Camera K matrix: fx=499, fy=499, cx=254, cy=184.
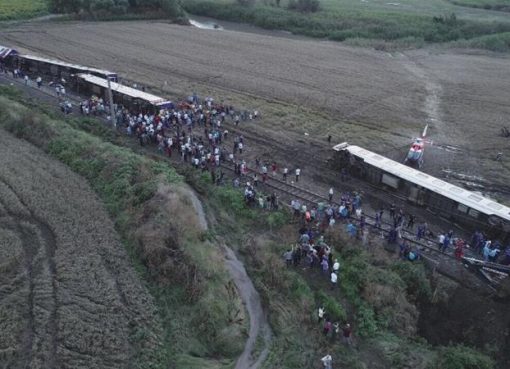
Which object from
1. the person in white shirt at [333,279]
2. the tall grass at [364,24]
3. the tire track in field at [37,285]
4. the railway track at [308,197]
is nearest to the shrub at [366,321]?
the person in white shirt at [333,279]

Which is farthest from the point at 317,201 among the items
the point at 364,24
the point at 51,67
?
the point at 364,24

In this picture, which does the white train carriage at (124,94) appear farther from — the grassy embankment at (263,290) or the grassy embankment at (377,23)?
the grassy embankment at (377,23)

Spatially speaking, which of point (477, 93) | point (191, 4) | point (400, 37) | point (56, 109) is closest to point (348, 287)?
point (56, 109)

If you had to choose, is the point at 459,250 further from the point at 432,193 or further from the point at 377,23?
the point at 377,23

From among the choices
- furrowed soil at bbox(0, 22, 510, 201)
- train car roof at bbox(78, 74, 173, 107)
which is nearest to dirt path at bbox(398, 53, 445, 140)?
furrowed soil at bbox(0, 22, 510, 201)

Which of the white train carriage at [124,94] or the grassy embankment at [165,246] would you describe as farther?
the white train carriage at [124,94]

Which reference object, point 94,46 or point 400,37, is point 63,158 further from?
point 400,37
